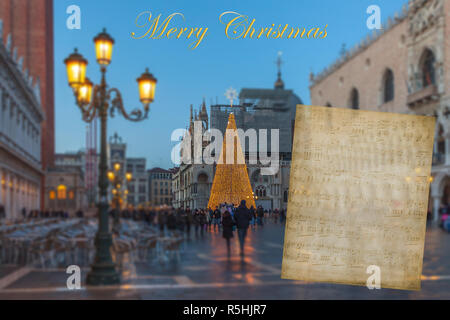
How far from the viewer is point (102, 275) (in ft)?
46.8

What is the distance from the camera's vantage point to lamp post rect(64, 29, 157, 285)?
561 cm

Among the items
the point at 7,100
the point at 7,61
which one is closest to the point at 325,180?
the point at 7,61

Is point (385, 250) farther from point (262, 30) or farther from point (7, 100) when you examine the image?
point (7, 100)

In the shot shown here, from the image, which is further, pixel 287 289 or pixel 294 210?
pixel 287 289

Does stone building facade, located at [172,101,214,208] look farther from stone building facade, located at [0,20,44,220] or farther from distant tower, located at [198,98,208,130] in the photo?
stone building facade, located at [0,20,44,220]

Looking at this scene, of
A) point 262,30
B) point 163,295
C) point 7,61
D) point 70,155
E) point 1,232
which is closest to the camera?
point 262,30

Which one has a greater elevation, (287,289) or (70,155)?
(70,155)

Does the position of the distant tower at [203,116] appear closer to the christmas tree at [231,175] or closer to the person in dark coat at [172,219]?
the christmas tree at [231,175]

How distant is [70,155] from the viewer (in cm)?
18725

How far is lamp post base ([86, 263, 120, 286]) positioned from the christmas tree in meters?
13.1

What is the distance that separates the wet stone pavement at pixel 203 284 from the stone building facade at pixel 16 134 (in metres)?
29.9

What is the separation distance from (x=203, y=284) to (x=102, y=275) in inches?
120

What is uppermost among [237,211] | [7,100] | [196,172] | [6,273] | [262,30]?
[7,100]

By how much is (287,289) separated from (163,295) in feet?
11.7
